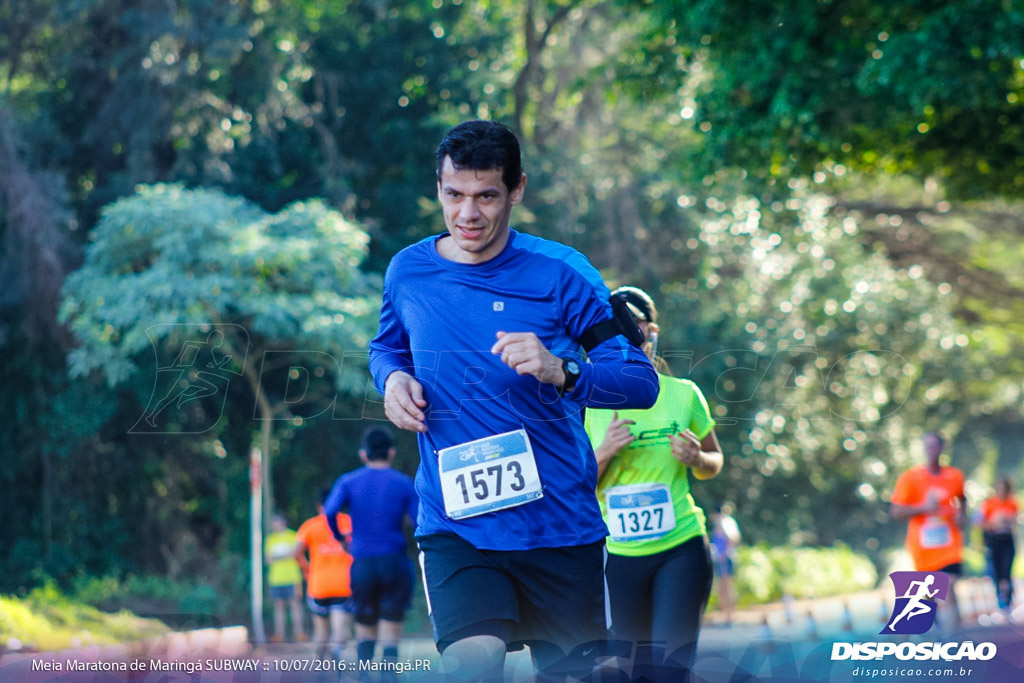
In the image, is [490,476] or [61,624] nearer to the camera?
[490,476]

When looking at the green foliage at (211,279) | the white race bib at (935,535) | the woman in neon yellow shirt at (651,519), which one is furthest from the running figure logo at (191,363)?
the woman in neon yellow shirt at (651,519)

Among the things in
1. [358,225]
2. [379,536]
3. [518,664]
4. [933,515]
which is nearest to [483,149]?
[518,664]

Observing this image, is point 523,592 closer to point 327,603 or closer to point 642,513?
point 642,513

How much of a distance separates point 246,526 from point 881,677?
2086 centimetres

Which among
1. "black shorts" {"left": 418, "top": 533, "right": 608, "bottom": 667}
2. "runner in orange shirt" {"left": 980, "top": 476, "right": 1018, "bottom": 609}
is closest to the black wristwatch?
"black shorts" {"left": 418, "top": 533, "right": 608, "bottom": 667}

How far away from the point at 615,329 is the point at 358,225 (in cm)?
1786

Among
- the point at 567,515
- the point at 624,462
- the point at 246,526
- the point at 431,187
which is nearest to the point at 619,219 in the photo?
the point at 431,187

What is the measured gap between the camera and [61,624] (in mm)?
14516

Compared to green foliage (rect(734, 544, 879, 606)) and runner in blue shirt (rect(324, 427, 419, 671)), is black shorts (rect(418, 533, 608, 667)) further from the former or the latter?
green foliage (rect(734, 544, 879, 606))

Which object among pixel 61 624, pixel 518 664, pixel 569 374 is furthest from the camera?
pixel 61 624

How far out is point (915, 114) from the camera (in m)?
11.5

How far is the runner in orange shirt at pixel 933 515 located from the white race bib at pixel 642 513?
4997mm

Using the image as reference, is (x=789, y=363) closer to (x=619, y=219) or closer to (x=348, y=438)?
(x=619, y=219)

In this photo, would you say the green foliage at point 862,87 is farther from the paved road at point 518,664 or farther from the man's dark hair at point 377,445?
the paved road at point 518,664
